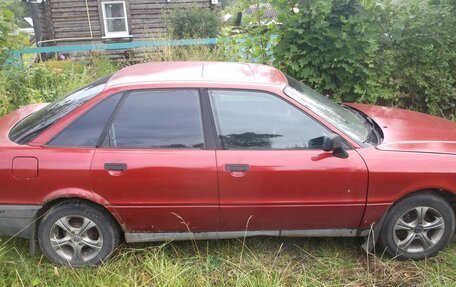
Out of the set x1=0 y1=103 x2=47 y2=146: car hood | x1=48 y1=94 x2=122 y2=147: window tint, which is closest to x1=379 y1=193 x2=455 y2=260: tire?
x1=48 y1=94 x2=122 y2=147: window tint

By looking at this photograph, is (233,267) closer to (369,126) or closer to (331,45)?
(369,126)

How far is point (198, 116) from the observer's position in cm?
298

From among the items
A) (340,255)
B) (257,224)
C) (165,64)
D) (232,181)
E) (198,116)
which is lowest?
(340,255)

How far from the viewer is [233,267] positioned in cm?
318

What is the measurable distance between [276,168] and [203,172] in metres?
0.54

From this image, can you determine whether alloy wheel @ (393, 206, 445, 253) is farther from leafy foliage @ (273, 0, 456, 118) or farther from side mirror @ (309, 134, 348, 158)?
leafy foliage @ (273, 0, 456, 118)

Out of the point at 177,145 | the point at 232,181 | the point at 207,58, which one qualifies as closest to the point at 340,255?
the point at 232,181

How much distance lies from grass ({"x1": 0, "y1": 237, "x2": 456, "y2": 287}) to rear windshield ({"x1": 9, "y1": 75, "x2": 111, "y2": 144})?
916mm

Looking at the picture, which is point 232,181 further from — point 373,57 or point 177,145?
point 373,57

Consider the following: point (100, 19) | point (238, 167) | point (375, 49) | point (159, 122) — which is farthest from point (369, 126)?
point (100, 19)

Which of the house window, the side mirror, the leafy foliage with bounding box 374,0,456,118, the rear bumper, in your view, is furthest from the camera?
the house window

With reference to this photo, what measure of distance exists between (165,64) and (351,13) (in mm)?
2853

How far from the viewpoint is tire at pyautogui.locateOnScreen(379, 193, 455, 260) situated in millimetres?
3107

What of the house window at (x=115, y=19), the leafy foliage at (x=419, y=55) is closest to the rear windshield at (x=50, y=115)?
the leafy foliage at (x=419, y=55)
